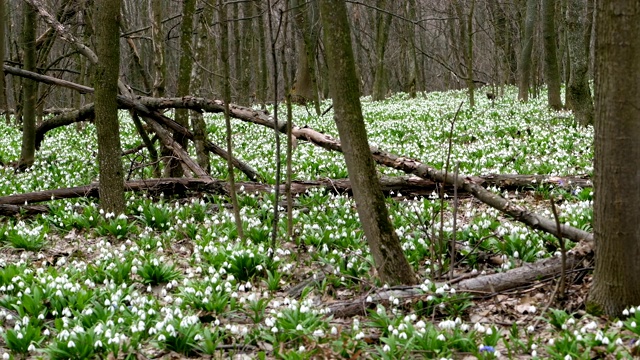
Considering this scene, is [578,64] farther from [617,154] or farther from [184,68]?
[617,154]

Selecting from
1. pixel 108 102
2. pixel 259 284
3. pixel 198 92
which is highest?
pixel 198 92

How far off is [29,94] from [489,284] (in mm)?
9317

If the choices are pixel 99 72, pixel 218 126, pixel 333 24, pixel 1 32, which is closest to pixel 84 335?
pixel 1 32

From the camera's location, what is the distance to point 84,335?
4.24m

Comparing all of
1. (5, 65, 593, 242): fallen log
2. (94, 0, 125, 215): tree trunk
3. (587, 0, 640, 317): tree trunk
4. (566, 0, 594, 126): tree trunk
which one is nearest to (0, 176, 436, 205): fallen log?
(5, 65, 593, 242): fallen log

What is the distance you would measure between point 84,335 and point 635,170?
375 centimetres

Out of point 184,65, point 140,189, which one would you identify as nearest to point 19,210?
point 140,189

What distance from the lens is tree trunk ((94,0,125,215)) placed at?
22.5ft

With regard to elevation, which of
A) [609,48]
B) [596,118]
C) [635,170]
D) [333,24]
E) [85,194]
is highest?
[333,24]

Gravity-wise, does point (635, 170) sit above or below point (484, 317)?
above

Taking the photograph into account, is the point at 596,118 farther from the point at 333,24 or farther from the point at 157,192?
the point at 157,192

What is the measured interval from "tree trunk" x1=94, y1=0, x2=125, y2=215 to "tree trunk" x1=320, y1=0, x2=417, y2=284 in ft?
10.4

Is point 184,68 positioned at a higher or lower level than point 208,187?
higher

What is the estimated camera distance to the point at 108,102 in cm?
707
